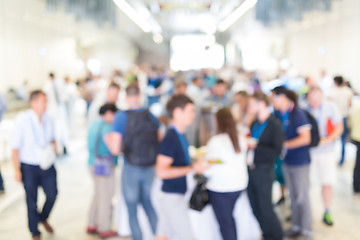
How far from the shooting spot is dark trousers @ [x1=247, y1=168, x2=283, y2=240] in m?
3.59

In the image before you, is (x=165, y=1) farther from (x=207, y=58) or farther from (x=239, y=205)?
(x=207, y=58)

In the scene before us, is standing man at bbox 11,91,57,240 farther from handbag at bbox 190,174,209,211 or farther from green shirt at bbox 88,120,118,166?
handbag at bbox 190,174,209,211

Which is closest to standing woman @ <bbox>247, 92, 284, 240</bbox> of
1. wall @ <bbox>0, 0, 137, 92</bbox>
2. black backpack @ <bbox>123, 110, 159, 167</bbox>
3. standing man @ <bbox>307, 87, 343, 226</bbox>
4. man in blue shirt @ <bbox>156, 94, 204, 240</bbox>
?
man in blue shirt @ <bbox>156, 94, 204, 240</bbox>

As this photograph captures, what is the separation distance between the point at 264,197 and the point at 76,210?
2795 mm

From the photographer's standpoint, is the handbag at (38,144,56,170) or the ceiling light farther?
the ceiling light

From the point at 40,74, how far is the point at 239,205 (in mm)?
8873

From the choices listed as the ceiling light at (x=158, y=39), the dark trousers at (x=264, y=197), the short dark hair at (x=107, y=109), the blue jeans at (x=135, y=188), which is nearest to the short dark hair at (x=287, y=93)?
the dark trousers at (x=264, y=197)

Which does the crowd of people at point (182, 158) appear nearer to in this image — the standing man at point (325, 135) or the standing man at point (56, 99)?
the standing man at point (325, 135)

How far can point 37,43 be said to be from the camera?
37.3 ft

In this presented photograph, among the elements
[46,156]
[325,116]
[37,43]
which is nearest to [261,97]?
[325,116]

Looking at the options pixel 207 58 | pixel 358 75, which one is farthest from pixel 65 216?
pixel 207 58

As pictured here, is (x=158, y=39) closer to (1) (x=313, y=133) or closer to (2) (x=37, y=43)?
(2) (x=37, y=43)

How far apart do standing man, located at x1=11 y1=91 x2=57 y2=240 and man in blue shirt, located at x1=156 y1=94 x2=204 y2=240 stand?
56.0 inches

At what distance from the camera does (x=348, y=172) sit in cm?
700
